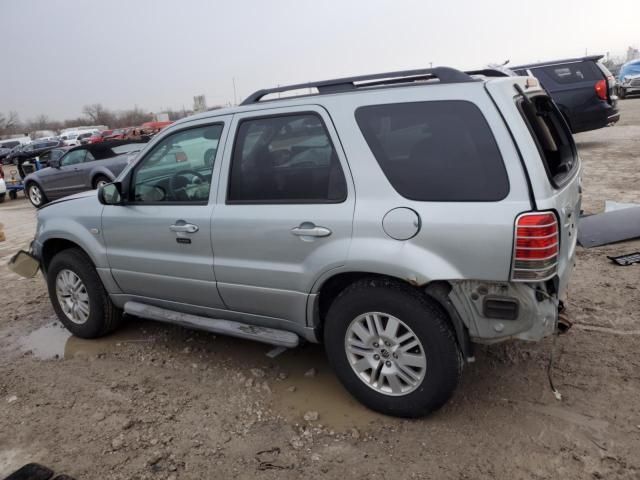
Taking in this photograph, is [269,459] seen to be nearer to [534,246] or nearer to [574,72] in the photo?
[534,246]

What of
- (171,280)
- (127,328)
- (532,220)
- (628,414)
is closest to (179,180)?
(171,280)

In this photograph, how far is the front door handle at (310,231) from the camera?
9.74 feet

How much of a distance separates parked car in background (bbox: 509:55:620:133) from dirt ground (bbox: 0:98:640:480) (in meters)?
8.05

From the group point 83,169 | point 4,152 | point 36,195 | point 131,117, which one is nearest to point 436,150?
point 83,169

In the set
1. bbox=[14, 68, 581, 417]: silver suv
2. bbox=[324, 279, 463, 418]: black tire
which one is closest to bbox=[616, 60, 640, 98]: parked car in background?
bbox=[14, 68, 581, 417]: silver suv

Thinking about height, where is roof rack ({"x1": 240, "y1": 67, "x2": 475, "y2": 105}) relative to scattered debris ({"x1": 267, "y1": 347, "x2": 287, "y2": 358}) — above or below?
above

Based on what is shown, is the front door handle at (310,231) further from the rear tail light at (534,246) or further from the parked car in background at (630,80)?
the parked car in background at (630,80)

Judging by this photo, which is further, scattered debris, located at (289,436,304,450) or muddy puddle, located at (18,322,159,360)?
muddy puddle, located at (18,322,159,360)

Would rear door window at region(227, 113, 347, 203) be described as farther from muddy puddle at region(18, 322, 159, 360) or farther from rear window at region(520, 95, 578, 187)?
muddy puddle at region(18, 322, 159, 360)

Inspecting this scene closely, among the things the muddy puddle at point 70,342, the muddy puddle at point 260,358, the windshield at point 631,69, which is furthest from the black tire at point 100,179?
the windshield at point 631,69

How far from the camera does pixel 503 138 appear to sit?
2.55m

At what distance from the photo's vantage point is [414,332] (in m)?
2.82

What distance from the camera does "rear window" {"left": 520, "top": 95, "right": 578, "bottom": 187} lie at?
2756mm

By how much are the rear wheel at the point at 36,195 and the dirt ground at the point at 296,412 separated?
10589 mm
